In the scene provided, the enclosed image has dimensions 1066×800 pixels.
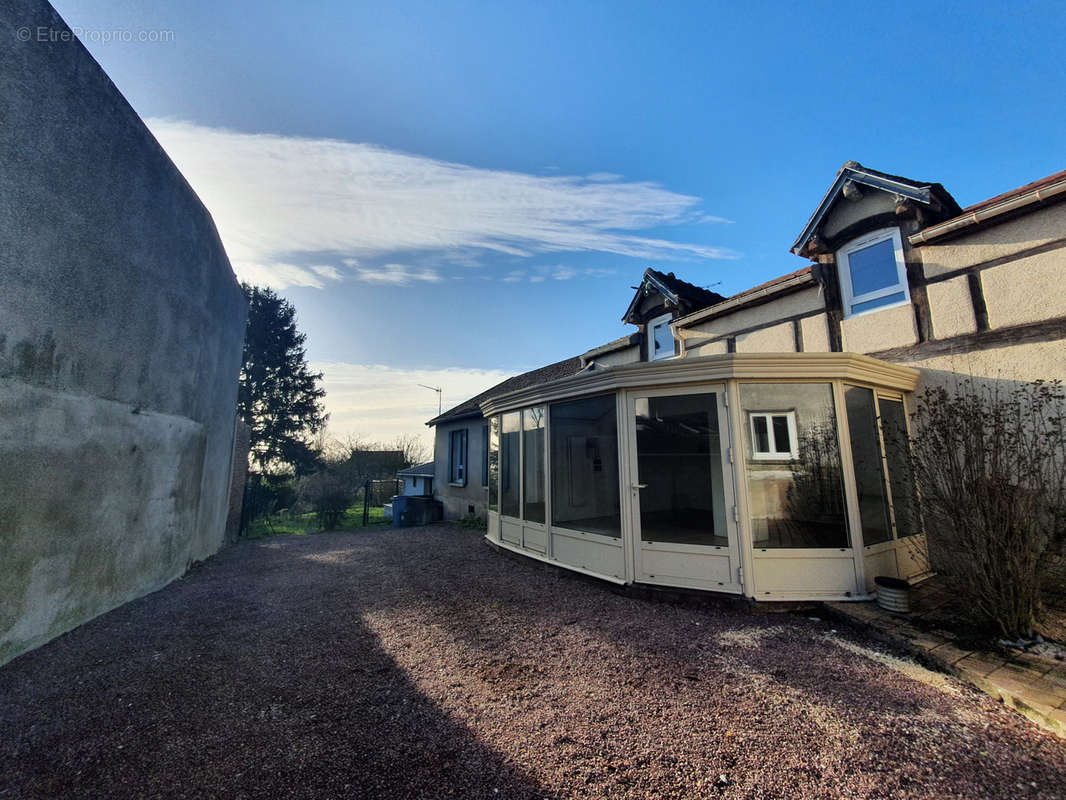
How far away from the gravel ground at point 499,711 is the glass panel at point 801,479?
2.77ft

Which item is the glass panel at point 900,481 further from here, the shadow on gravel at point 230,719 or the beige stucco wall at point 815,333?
the shadow on gravel at point 230,719

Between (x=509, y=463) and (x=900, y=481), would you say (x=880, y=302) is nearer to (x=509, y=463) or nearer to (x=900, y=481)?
(x=900, y=481)

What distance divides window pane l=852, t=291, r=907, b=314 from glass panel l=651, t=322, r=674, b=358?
339cm

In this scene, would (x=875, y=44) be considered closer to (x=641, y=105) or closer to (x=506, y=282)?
(x=641, y=105)

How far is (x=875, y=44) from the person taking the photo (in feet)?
17.7

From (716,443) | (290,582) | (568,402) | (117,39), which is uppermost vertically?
(117,39)

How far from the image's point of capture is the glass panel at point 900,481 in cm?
467

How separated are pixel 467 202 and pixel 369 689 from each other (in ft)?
25.2

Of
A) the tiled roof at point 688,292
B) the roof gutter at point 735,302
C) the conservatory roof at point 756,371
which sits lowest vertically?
the conservatory roof at point 756,371

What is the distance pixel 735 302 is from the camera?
746 centimetres

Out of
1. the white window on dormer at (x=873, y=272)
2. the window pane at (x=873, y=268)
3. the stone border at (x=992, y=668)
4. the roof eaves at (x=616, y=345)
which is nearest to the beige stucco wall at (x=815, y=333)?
the white window on dormer at (x=873, y=272)

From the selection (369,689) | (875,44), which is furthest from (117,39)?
(875,44)

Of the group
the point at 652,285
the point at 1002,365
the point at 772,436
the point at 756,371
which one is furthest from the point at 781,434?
the point at 652,285

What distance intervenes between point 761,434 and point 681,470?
3.01ft
